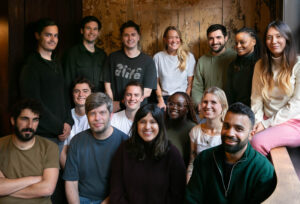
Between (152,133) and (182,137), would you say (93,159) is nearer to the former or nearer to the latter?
(152,133)

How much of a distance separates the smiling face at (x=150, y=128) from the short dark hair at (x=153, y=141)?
0.07ft

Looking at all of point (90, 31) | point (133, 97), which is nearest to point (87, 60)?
point (90, 31)

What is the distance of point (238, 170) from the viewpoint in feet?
6.68

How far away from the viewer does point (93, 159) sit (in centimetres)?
267

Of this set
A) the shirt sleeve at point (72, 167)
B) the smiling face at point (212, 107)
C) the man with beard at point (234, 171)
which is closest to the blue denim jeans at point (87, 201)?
the shirt sleeve at point (72, 167)

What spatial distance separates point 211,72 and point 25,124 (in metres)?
1.99

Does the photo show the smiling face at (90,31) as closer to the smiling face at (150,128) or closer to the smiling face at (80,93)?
the smiling face at (80,93)

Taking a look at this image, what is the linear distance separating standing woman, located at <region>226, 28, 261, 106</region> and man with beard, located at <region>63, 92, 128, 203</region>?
1348mm

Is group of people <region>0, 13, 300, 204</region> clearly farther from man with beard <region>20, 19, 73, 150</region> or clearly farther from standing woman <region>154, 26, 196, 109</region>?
standing woman <region>154, 26, 196, 109</region>

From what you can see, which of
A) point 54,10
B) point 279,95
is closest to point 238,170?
point 279,95

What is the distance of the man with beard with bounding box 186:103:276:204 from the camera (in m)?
1.99

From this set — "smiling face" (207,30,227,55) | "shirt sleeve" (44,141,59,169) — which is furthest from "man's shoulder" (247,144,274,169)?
"smiling face" (207,30,227,55)

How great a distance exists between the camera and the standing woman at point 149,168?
7.85 ft

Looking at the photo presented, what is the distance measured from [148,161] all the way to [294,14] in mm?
2091
